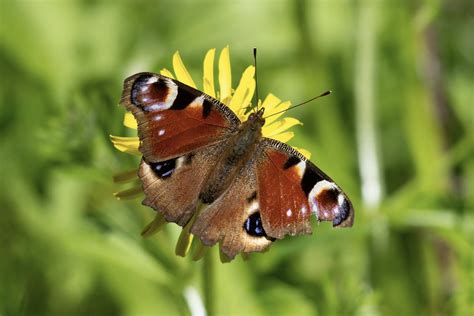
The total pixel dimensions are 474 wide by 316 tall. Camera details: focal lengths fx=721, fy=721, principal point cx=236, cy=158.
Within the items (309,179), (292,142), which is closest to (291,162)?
(309,179)

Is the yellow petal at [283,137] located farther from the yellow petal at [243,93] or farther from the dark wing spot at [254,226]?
the dark wing spot at [254,226]

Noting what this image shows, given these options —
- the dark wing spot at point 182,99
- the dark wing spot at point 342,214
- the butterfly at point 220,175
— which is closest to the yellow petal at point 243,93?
the butterfly at point 220,175

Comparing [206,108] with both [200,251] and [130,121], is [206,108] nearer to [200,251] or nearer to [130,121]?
[130,121]

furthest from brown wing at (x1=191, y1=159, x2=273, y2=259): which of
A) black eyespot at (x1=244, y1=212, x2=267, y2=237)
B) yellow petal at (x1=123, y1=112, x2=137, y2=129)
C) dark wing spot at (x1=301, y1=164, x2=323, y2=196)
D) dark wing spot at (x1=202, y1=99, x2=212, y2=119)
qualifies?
yellow petal at (x1=123, y1=112, x2=137, y2=129)

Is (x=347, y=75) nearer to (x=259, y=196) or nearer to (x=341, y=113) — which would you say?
(x=341, y=113)

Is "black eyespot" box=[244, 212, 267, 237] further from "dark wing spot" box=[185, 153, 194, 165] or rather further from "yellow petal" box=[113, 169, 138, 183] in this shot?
"yellow petal" box=[113, 169, 138, 183]

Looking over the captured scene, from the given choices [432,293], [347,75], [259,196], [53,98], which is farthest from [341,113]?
[259,196]
